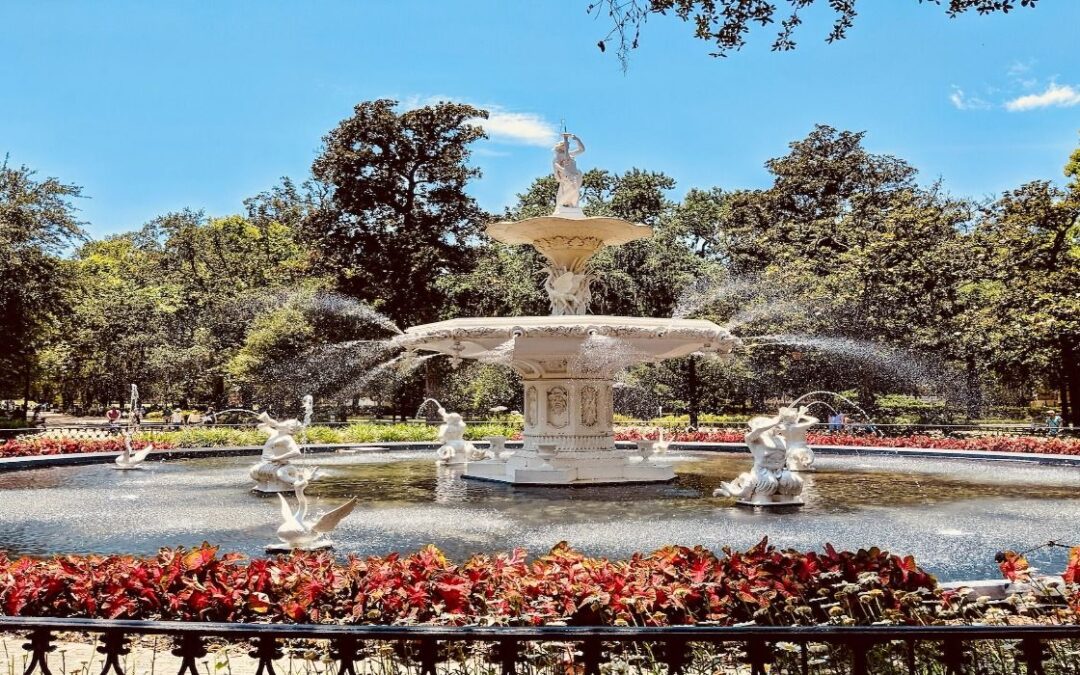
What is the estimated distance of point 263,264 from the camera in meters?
48.4

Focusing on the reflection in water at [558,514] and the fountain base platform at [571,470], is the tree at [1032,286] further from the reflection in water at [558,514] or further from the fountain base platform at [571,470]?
the fountain base platform at [571,470]

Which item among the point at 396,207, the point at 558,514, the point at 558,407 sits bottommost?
the point at 558,514

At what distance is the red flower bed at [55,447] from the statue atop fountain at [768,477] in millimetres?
15078

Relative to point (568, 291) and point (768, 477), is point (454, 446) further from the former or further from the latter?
point (768, 477)

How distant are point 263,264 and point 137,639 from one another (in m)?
44.7

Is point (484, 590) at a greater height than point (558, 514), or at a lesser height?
greater

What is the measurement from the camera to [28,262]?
29.4 meters

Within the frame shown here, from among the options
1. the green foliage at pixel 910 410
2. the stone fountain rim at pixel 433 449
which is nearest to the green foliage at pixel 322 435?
the stone fountain rim at pixel 433 449

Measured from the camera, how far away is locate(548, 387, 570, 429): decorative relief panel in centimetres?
1634

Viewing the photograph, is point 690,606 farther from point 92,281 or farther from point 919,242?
point 92,281

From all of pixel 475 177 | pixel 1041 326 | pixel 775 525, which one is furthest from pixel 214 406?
pixel 775 525

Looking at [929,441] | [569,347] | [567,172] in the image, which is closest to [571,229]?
[567,172]

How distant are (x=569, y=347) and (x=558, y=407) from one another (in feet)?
5.58

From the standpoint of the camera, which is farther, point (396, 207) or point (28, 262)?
point (396, 207)
